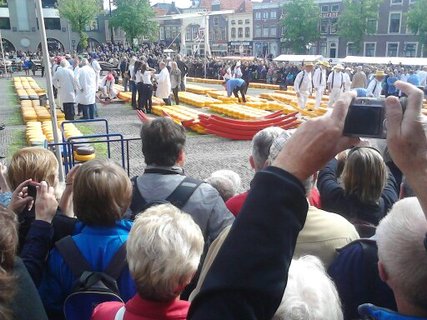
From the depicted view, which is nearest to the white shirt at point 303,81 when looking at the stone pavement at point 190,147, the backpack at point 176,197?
the stone pavement at point 190,147

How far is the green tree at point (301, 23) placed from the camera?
58688 mm

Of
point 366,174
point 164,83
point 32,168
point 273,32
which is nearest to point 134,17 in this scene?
point 273,32

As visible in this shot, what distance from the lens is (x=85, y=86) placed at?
1273 centimetres

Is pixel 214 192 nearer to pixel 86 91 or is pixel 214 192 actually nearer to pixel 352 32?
pixel 86 91

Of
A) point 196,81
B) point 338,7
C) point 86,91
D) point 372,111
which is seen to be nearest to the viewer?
point 372,111

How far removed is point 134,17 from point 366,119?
60.3 metres

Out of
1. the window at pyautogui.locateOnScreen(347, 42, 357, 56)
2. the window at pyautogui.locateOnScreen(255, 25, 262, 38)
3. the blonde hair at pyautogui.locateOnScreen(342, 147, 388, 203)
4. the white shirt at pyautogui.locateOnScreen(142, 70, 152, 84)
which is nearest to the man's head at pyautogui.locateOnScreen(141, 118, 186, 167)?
the blonde hair at pyautogui.locateOnScreen(342, 147, 388, 203)

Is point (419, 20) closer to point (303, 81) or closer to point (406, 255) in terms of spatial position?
point (303, 81)

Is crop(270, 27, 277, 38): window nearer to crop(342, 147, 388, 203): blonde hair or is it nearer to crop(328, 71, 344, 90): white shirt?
crop(328, 71, 344, 90): white shirt

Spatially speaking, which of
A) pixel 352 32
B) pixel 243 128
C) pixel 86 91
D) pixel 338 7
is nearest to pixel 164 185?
pixel 243 128

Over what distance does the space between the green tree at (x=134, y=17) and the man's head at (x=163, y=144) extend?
190 feet

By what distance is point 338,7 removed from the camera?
58.0m

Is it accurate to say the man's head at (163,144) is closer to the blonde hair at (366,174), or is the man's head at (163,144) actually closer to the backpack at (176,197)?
the backpack at (176,197)

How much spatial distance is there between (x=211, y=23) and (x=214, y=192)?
7941 centimetres
